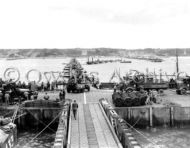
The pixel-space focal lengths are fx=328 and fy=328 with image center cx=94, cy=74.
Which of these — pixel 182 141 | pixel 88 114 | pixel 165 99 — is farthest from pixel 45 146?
pixel 165 99

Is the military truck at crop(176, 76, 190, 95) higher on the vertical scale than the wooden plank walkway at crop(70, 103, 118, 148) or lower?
higher

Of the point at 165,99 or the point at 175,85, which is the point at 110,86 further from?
the point at 165,99

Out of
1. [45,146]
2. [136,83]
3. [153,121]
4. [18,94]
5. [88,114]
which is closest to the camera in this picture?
[88,114]

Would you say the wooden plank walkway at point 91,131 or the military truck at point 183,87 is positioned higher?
the military truck at point 183,87

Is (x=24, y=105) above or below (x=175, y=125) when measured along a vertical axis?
above

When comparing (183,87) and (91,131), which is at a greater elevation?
(183,87)

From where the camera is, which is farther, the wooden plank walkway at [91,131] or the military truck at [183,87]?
the military truck at [183,87]

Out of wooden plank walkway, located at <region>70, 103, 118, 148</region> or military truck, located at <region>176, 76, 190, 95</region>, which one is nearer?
wooden plank walkway, located at <region>70, 103, 118, 148</region>

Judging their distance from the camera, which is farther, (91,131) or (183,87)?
(183,87)
